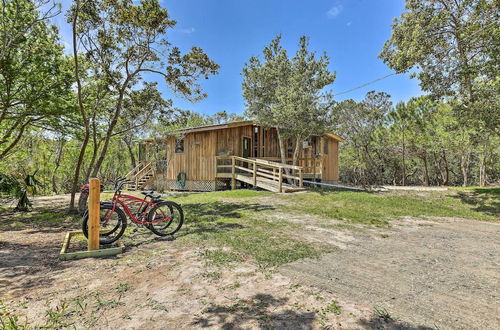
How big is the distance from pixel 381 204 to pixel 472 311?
7.23 metres

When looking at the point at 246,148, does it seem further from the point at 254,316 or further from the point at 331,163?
the point at 254,316

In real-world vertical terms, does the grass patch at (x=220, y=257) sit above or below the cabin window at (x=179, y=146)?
below

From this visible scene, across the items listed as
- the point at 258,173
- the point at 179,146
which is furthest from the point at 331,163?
the point at 179,146

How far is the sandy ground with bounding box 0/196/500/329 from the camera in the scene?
216 centimetres

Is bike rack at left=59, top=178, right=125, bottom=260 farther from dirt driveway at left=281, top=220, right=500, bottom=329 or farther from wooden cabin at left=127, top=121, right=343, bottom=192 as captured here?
wooden cabin at left=127, top=121, right=343, bottom=192

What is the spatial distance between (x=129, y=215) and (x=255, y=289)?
311cm

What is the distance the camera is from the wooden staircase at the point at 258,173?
1231 cm

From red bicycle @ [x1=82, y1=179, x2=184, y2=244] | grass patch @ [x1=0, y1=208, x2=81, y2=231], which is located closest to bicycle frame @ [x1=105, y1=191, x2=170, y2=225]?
red bicycle @ [x1=82, y1=179, x2=184, y2=244]

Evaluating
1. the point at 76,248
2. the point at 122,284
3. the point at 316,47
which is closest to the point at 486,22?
the point at 316,47

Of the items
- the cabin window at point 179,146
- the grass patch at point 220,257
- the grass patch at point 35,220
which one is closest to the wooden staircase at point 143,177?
the cabin window at point 179,146

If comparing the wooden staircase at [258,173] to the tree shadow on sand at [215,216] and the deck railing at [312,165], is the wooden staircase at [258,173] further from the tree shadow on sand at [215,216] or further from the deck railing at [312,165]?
the tree shadow on sand at [215,216]

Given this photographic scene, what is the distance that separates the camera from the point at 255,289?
8.94ft

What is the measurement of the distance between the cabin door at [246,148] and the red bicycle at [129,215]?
34.8 ft

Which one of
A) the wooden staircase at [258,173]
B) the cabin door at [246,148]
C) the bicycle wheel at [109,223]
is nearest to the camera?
the bicycle wheel at [109,223]
